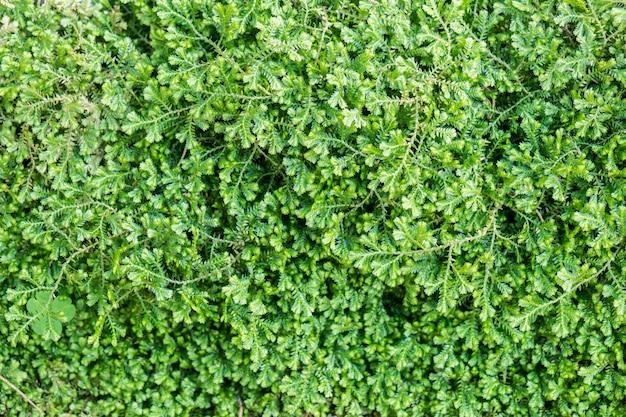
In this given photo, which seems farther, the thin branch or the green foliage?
the thin branch

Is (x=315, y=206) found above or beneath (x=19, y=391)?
above

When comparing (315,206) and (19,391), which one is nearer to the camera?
(315,206)

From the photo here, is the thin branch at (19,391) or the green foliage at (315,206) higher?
the green foliage at (315,206)

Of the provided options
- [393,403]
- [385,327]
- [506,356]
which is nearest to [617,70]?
[506,356]

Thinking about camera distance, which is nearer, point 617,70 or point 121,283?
point 617,70

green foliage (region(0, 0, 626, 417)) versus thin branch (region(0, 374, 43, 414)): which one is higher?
green foliage (region(0, 0, 626, 417))

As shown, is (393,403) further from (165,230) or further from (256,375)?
(165,230)

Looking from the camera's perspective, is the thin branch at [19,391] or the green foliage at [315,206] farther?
the thin branch at [19,391]

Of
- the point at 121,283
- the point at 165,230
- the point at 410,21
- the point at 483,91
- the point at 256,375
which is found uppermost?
the point at 410,21
